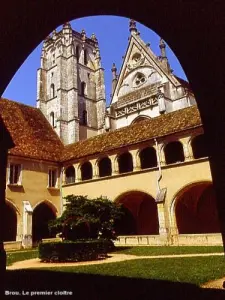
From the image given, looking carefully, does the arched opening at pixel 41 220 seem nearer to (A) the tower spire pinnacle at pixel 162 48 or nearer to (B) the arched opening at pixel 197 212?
(B) the arched opening at pixel 197 212

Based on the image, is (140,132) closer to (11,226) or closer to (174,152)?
(174,152)

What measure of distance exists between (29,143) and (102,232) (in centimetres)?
1245

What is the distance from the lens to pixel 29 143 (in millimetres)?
24422

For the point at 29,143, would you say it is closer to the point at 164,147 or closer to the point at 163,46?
the point at 164,147

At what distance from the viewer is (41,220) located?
24.1 m

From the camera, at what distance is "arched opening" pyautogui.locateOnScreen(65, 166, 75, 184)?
25.1m

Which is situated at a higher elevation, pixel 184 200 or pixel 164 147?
pixel 164 147

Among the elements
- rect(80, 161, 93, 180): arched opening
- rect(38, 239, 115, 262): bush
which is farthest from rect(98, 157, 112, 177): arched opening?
rect(38, 239, 115, 262): bush

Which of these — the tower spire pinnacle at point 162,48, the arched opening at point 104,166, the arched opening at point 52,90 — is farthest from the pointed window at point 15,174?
the arched opening at point 52,90

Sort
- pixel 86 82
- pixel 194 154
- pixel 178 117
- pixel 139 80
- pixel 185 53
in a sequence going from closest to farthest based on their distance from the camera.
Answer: pixel 185 53
pixel 194 154
pixel 178 117
pixel 139 80
pixel 86 82

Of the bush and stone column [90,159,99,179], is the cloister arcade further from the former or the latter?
the bush

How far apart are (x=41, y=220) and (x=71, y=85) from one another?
84.0ft

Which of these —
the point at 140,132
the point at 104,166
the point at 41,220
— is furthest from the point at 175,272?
the point at 41,220

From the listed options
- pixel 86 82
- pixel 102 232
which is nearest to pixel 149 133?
pixel 102 232
